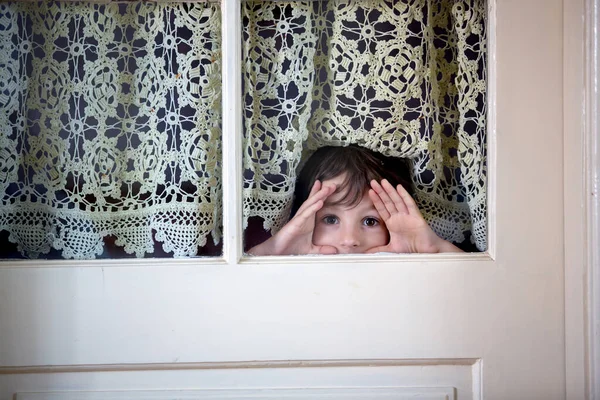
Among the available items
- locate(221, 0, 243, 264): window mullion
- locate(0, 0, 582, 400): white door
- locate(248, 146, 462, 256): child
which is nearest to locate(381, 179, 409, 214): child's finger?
locate(248, 146, 462, 256): child

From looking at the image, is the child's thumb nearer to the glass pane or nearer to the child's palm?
the child's palm

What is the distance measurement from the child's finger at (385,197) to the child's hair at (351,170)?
0.04ft

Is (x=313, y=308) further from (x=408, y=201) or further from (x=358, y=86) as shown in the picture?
(x=358, y=86)

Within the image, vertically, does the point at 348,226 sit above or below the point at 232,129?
below

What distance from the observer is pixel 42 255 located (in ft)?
3.41

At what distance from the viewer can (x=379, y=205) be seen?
1058 mm

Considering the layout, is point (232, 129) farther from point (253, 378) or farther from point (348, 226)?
point (253, 378)

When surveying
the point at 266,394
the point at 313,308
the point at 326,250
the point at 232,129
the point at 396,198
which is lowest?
the point at 266,394

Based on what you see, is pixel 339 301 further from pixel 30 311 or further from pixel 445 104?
pixel 30 311

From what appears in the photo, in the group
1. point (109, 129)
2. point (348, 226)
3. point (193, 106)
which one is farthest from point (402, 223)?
point (109, 129)

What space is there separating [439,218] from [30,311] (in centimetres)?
80

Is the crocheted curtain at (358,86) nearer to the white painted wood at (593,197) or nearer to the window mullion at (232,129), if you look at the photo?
the window mullion at (232,129)

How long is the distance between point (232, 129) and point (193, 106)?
93mm

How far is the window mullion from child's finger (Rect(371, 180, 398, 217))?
26 centimetres
